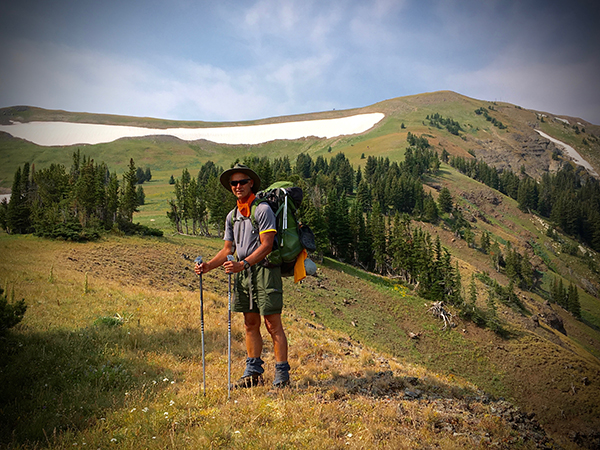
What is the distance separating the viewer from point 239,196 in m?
5.62

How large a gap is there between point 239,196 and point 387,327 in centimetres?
3485

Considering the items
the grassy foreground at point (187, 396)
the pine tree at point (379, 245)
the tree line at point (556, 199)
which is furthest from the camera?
the tree line at point (556, 199)

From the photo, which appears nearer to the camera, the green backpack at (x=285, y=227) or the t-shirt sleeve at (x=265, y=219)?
the t-shirt sleeve at (x=265, y=219)

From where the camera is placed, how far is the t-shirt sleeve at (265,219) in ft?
16.7

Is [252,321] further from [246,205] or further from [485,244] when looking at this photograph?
[485,244]

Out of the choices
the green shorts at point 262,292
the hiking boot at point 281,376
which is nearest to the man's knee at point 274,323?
the green shorts at point 262,292

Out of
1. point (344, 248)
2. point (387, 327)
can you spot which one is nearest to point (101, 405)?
point (387, 327)

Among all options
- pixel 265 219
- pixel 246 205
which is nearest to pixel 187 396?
pixel 265 219

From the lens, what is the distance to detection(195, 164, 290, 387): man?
201 inches

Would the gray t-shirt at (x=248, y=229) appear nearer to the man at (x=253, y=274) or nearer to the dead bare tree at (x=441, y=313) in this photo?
the man at (x=253, y=274)

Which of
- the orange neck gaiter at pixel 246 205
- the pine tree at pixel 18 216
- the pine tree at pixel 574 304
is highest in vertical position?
the orange neck gaiter at pixel 246 205

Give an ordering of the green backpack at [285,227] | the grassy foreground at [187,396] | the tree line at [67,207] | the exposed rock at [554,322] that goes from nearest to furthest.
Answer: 1. the grassy foreground at [187,396]
2. the green backpack at [285,227]
3. the tree line at [67,207]
4. the exposed rock at [554,322]

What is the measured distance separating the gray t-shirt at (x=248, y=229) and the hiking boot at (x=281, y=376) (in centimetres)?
202

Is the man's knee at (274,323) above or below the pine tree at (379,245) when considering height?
above
